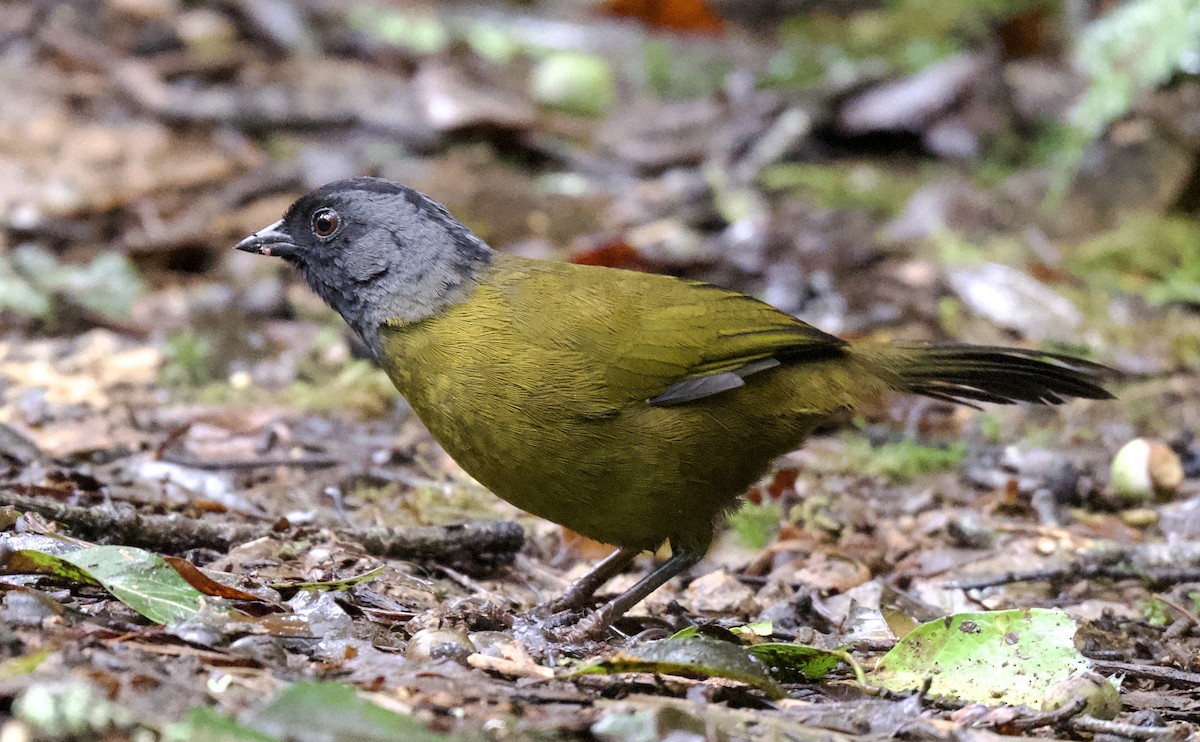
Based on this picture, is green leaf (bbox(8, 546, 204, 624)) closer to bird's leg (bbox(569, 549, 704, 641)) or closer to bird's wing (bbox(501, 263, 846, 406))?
bird's leg (bbox(569, 549, 704, 641))

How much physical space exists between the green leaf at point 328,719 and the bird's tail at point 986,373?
250 centimetres

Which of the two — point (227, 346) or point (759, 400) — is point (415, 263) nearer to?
point (759, 400)

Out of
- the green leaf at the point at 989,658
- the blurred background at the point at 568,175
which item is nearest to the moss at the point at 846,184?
the blurred background at the point at 568,175

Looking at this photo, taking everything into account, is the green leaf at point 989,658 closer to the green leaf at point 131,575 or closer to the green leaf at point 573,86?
the green leaf at point 131,575

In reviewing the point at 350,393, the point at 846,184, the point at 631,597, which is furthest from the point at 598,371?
the point at 846,184

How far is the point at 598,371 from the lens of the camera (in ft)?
11.8

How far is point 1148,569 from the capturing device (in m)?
3.94

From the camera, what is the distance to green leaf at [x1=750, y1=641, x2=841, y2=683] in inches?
113

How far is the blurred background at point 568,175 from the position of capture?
18.2 ft

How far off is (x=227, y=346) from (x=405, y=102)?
314 centimetres

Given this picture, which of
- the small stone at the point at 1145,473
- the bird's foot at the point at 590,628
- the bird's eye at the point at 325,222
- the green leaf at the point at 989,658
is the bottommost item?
the bird's foot at the point at 590,628

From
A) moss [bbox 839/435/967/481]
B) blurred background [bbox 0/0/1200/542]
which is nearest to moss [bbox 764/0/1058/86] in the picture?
blurred background [bbox 0/0/1200/542]

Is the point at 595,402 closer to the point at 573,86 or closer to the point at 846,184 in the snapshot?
the point at 846,184

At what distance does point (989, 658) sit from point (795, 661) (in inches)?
17.7
